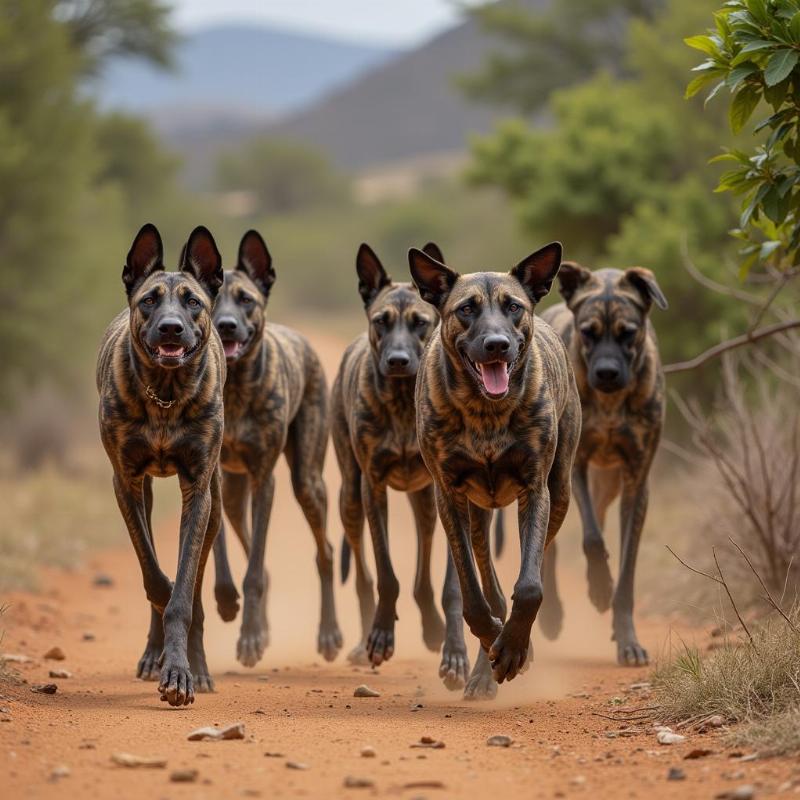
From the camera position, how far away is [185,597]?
7.11m

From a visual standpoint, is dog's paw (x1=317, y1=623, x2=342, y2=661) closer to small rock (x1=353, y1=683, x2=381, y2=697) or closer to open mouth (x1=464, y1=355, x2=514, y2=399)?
small rock (x1=353, y1=683, x2=381, y2=697)

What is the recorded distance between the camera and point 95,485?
1808cm

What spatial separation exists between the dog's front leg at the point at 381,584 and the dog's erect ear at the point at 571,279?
74.7 inches

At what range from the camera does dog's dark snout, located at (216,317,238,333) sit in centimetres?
899

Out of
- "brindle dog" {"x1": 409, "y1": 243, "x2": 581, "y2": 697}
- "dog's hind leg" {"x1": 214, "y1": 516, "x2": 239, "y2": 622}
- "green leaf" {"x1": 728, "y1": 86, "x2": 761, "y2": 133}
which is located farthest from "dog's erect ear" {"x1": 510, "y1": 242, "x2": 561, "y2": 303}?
"dog's hind leg" {"x1": 214, "y1": 516, "x2": 239, "y2": 622}

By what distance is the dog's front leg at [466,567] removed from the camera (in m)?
6.98

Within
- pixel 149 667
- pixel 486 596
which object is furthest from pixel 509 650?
pixel 149 667

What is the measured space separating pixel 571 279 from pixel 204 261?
2740mm

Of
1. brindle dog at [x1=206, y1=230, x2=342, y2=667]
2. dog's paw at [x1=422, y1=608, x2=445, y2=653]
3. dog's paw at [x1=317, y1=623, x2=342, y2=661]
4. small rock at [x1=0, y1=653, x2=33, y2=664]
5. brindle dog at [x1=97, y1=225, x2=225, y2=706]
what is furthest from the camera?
dog's paw at [x1=317, y1=623, x2=342, y2=661]

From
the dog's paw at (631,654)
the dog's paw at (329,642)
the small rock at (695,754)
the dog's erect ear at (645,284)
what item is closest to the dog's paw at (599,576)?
the dog's paw at (631,654)

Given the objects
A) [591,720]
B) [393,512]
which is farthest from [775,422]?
[393,512]

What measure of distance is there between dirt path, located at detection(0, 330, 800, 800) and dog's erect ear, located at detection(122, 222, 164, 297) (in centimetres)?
214

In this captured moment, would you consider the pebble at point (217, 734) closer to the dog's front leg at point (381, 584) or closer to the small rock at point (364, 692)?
the small rock at point (364, 692)

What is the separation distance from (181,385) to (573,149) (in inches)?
446
